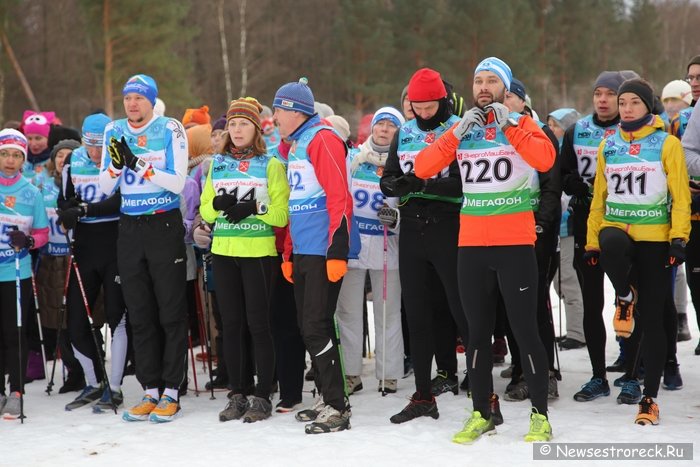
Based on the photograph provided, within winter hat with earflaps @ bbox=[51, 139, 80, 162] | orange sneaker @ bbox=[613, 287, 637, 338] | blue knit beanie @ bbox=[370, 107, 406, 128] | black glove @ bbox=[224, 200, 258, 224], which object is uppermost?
blue knit beanie @ bbox=[370, 107, 406, 128]

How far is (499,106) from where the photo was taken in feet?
15.4

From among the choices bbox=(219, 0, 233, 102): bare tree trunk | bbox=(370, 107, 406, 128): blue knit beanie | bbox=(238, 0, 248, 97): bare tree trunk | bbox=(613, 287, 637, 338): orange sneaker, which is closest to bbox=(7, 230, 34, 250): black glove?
bbox=(370, 107, 406, 128): blue knit beanie

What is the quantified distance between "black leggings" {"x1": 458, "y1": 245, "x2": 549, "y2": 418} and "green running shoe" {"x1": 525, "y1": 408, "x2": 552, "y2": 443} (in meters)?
0.05

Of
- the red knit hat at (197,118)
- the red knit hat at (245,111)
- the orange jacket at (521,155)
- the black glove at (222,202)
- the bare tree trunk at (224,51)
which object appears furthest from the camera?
the bare tree trunk at (224,51)

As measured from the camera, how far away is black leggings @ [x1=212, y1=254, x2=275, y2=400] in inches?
220

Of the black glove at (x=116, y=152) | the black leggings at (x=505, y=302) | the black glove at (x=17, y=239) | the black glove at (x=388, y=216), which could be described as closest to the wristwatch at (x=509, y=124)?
the black leggings at (x=505, y=302)

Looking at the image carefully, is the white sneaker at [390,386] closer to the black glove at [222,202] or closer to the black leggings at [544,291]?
the black leggings at [544,291]

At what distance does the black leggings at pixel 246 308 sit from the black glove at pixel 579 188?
224cm

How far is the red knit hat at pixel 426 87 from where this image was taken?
210 inches

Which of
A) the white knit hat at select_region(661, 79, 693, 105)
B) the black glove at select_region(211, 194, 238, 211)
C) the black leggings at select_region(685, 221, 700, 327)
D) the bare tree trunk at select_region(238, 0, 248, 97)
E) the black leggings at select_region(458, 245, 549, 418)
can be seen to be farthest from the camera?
the bare tree trunk at select_region(238, 0, 248, 97)

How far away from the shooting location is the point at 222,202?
5.48m

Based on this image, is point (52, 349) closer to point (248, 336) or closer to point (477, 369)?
point (248, 336)

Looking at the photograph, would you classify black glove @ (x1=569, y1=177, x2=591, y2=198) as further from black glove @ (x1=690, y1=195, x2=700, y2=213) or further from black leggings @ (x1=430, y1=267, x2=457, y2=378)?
black leggings @ (x1=430, y1=267, x2=457, y2=378)

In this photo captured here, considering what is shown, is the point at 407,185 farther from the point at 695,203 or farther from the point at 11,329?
the point at 11,329
